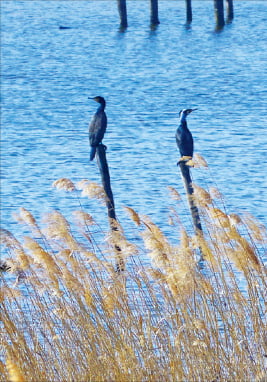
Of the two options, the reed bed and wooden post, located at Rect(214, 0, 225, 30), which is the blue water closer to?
wooden post, located at Rect(214, 0, 225, 30)

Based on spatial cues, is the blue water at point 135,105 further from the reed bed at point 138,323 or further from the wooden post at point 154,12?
the reed bed at point 138,323

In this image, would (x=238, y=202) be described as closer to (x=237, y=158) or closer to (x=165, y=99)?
(x=237, y=158)

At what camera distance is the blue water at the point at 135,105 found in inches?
619

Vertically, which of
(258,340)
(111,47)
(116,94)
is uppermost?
(258,340)

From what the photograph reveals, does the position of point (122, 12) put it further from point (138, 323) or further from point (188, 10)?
point (138, 323)

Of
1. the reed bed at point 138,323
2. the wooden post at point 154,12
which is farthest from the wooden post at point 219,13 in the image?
the reed bed at point 138,323

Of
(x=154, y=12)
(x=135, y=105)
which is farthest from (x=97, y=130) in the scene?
(x=154, y=12)

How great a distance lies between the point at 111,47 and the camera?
39375 mm

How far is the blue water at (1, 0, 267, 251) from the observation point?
51.6 ft

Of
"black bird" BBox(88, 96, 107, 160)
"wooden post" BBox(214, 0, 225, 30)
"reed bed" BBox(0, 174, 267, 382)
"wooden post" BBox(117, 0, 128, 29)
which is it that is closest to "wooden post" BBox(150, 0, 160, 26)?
"wooden post" BBox(117, 0, 128, 29)

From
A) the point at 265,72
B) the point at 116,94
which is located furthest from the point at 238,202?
the point at 265,72

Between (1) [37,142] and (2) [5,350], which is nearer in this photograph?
(2) [5,350]

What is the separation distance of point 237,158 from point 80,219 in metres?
12.3

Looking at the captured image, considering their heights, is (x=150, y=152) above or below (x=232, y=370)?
below
